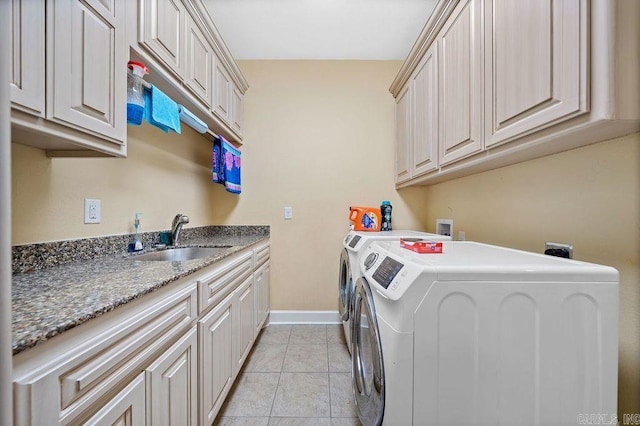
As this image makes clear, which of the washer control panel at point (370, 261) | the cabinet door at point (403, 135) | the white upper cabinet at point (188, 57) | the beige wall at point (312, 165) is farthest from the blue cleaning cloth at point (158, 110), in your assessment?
the cabinet door at point (403, 135)

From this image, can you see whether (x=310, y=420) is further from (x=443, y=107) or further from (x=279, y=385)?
(x=443, y=107)

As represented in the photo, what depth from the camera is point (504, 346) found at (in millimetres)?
725

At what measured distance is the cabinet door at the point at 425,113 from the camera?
→ 1671 millimetres

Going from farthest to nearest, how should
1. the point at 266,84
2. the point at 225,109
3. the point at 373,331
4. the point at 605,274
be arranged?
the point at 266,84 < the point at 225,109 < the point at 373,331 < the point at 605,274

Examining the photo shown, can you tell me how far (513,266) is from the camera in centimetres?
76

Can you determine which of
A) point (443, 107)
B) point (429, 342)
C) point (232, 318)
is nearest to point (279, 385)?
point (232, 318)

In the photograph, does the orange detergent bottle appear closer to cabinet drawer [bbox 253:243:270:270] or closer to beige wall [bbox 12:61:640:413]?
beige wall [bbox 12:61:640:413]

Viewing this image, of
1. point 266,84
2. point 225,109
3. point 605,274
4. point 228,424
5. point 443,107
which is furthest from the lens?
point 266,84

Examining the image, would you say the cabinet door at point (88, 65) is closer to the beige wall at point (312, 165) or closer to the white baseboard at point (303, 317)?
the beige wall at point (312, 165)

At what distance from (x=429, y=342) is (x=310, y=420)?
3.41 feet

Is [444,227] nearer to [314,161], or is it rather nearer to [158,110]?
[314,161]

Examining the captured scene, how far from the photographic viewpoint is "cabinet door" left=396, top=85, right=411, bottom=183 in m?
2.13

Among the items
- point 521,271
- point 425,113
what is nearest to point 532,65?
point 521,271

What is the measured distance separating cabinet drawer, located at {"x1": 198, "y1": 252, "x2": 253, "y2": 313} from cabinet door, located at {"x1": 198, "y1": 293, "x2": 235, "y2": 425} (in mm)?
52
